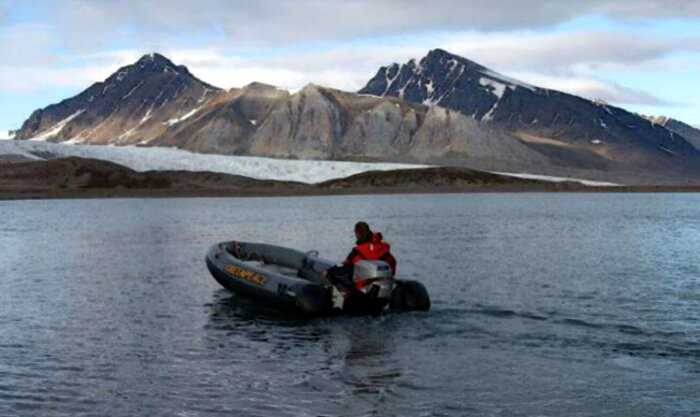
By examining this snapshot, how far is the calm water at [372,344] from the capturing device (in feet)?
52.5

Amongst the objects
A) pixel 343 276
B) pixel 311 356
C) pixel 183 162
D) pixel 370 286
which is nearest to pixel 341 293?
pixel 343 276

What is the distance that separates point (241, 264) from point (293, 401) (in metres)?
11.7

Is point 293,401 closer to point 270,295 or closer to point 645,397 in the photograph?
point 645,397

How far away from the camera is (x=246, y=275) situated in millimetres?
26594

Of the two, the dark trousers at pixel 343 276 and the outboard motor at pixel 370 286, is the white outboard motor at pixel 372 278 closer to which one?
the outboard motor at pixel 370 286

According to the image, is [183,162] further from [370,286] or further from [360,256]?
[370,286]

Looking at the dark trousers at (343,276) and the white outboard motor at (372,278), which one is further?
the dark trousers at (343,276)

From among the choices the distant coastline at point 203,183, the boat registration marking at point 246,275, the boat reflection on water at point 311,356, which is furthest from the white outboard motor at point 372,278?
the distant coastline at point 203,183

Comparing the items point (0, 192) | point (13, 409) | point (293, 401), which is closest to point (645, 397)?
point (293, 401)

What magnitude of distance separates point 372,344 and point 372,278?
2949mm

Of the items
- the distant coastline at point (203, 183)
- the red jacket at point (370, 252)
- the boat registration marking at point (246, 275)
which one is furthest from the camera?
the distant coastline at point (203, 183)

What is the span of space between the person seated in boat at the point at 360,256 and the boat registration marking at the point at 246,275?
2657 millimetres

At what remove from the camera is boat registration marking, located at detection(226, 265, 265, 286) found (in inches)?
1013

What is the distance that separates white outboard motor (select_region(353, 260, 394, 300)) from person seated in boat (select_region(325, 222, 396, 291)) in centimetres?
19
